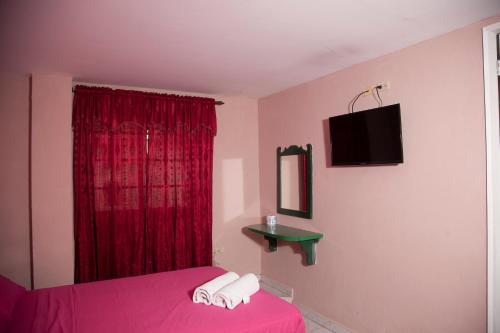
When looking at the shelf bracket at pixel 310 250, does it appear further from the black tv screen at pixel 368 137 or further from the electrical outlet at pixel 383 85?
the electrical outlet at pixel 383 85

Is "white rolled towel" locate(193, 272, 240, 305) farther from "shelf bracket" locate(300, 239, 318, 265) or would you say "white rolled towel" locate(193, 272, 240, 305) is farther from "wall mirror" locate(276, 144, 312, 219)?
"wall mirror" locate(276, 144, 312, 219)

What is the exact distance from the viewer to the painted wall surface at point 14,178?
3027mm

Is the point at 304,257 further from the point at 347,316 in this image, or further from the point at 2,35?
the point at 2,35

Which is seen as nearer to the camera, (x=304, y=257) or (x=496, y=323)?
(x=496, y=323)

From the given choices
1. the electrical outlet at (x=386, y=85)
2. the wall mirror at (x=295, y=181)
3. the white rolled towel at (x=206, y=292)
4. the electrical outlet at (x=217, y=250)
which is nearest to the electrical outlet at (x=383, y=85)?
the electrical outlet at (x=386, y=85)

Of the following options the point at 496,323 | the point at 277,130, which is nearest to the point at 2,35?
the point at 277,130

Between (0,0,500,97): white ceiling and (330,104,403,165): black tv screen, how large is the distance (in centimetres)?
49

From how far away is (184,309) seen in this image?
2014mm

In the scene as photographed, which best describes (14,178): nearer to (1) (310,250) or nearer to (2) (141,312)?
(2) (141,312)

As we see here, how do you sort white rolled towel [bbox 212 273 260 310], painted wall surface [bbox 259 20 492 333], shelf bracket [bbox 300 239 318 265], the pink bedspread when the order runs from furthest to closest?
shelf bracket [bbox 300 239 318 265] < painted wall surface [bbox 259 20 492 333] < white rolled towel [bbox 212 273 260 310] < the pink bedspread

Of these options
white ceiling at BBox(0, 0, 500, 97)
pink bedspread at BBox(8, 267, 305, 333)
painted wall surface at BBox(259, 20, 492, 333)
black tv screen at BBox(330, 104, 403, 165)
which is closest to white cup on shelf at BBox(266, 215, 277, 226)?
painted wall surface at BBox(259, 20, 492, 333)

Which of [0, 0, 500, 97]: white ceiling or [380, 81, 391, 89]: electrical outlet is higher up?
[0, 0, 500, 97]: white ceiling

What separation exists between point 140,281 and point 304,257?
5.79 feet

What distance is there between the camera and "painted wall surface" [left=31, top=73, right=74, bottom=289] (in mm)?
3006
